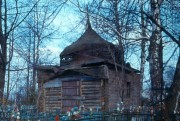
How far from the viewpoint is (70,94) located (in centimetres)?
2753

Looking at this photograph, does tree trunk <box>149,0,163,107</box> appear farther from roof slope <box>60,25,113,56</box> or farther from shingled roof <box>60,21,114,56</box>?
roof slope <box>60,25,113,56</box>

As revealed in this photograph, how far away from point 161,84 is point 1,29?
9292 millimetres

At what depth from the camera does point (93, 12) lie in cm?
946

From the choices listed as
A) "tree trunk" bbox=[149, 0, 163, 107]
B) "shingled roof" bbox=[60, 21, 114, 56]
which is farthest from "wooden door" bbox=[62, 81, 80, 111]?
"tree trunk" bbox=[149, 0, 163, 107]

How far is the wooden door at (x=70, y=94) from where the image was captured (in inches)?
1072

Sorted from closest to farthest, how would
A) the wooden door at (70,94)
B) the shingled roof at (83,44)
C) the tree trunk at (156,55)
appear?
the tree trunk at (156,55) < the wooden door at (70,94) < the shingled roof at (83,44)

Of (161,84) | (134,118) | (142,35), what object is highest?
(142,35)

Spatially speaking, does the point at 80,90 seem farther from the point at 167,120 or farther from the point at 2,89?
the point at 167,120

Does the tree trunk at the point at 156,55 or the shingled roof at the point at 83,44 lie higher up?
the shingled roof at the point at 83,44

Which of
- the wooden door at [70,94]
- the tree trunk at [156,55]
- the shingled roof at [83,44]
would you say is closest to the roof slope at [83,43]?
the shingled roof at [83,44]

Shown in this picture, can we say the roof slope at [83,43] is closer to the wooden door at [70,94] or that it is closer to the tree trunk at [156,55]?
the wooden door at [70,94]

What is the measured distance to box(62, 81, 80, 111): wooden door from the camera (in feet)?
89.4

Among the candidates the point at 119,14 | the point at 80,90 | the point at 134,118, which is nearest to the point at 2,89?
the point at 134,118

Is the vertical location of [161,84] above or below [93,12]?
below
